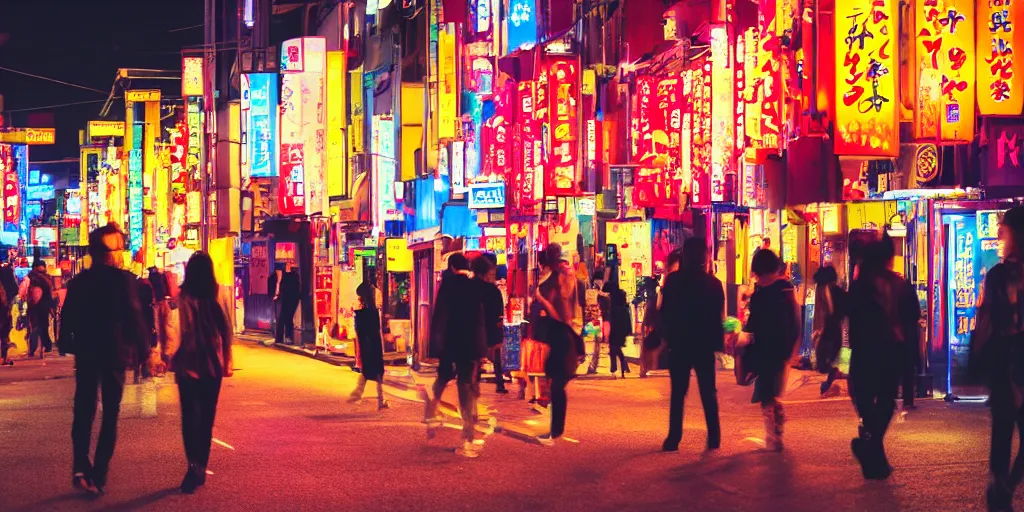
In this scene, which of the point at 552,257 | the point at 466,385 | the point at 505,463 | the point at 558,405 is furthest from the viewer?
the point at 552,257

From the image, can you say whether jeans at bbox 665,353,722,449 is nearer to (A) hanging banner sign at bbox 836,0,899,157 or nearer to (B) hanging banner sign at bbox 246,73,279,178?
(A) hanging banner sign at bbox 836,0,899,157

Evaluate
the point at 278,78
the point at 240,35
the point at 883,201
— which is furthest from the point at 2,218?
the point at 883,201

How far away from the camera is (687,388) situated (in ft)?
39.7

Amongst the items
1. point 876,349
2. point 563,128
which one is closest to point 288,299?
point 563,128

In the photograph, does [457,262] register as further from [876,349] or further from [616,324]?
[616,324]

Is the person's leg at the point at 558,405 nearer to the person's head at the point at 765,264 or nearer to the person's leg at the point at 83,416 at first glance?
the person's head at the point at 765,264

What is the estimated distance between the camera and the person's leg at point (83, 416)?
33.2 feet

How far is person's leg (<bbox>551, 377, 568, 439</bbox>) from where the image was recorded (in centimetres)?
1320

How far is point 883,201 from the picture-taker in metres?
21.2

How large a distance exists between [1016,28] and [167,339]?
413 inches

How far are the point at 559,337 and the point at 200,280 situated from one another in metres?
4.13

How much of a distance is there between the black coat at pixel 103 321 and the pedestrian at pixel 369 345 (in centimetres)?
676

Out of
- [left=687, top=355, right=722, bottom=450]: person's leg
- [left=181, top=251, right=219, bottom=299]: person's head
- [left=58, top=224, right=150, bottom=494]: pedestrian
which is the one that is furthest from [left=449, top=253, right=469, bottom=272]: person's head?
[left=58, top=224, right=150, bottom=494]: pedestrian

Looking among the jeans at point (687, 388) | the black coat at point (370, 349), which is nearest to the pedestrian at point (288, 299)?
the black coat at point (370, 349)
